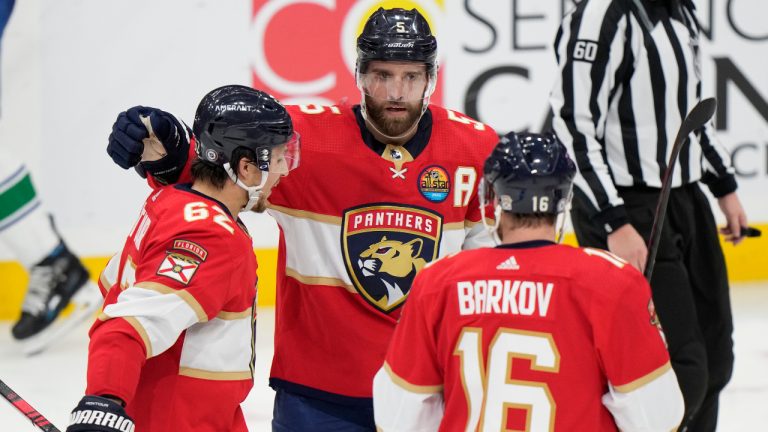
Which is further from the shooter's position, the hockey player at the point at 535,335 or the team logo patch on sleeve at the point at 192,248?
the team logo patch on sleeve at the point at 192,248

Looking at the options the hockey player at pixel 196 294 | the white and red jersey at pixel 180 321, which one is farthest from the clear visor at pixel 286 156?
the white and red jersey at pixel 180 321

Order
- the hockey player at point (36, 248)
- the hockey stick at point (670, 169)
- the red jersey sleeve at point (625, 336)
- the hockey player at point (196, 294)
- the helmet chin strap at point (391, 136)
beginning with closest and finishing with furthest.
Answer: the red jersey sleeve at point (625, 336), the hockey player at point (196, 294), the hockey stick at point (670, 169), the helmet chin strap at point (391, 136), the hockey player at point (36, 248)

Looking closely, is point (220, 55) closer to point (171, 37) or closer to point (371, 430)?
point (171, 37)

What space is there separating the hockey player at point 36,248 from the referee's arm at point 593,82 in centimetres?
233

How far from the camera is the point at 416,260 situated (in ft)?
7.92

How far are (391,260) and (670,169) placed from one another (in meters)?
0.51

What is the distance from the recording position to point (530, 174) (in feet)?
6.01

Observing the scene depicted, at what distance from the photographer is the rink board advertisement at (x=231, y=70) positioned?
15.8ft

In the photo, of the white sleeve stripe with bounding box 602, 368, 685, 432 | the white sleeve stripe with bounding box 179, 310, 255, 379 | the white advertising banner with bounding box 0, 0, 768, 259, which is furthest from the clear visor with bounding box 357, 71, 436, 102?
the white advertising banner with bounding box 0, 0, 768, 259

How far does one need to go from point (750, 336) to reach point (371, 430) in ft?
8.72

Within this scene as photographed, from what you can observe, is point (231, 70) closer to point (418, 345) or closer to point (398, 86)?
point (398, 86)

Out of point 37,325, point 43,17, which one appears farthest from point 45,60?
point 37,325

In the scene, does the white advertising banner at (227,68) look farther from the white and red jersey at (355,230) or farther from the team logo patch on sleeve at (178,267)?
the team logo patch on sleeve at (178,267)

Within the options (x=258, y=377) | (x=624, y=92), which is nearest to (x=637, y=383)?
(x=624, y=92)
